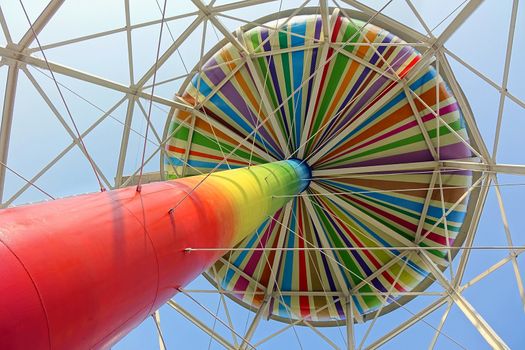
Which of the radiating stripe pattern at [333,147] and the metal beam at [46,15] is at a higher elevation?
the radiating stripe pattern at [333,147]

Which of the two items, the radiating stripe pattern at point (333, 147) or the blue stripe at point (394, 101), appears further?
the radiating stripe pattern at point (333, 147)

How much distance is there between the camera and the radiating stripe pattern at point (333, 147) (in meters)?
12.3

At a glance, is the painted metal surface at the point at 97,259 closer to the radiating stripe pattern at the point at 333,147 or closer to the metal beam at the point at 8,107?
the metal beam at the point at 8,107

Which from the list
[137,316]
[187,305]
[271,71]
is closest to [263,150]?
[271,71]

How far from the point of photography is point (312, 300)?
15.2m

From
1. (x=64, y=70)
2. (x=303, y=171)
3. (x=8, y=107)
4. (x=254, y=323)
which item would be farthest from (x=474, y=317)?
(x=8, y=107)

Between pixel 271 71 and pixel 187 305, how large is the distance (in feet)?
26.1

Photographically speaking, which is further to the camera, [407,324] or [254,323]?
[254,323]

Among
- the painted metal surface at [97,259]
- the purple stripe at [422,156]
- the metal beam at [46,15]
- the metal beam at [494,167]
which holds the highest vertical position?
the purple stripe at [422,156]

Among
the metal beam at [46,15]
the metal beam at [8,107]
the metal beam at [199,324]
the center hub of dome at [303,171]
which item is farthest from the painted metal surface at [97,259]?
the metal beam at [199,324]

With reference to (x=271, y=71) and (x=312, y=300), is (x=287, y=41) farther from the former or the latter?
(x=312, y=300)

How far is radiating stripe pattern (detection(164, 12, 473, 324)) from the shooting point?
1230 cm

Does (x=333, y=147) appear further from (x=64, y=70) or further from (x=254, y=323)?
(x=64, y=70)

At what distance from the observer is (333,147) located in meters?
13.7
